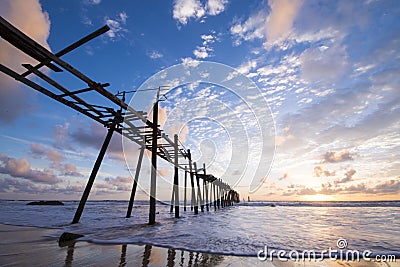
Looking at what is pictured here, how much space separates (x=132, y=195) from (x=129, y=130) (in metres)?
5.29

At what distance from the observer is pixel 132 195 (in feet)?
46.4

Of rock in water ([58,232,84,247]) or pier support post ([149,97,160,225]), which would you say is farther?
pier support post ([149,97,160,225])

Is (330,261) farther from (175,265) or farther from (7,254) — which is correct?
(7,254)

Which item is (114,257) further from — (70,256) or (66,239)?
(66,239)

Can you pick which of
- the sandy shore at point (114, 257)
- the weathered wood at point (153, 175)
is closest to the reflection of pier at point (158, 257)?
the sandy shore at point (114, 257)

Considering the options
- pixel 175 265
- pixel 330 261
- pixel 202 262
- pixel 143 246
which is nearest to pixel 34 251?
pixel 143 246

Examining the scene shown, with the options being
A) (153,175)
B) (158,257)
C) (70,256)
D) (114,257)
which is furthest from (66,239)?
(153,175)

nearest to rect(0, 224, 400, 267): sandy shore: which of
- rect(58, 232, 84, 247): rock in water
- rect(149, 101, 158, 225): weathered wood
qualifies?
rect(58, 232, 84, 247): rock in water

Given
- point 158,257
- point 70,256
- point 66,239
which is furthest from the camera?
point 66,239

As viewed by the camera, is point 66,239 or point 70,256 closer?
point 70,256

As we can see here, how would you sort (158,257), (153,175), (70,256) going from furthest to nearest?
(153,175) → (158,257) → (70,256)

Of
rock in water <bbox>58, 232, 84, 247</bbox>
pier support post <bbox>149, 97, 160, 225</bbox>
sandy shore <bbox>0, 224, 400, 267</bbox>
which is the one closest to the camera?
sandy shore <bbox>0, 224, 400, 267</bbox>

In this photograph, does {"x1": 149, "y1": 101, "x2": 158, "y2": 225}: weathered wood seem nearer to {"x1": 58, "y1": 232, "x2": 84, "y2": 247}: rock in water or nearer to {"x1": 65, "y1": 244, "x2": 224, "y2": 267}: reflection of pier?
{"x1": 58, "y1": 232, "x2": 84, "y2": 247}: rock in water

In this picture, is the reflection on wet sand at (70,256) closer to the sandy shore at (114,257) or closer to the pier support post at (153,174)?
the sandy shore at (114,257)
